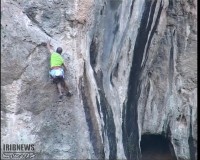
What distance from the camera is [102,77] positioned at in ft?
25.9

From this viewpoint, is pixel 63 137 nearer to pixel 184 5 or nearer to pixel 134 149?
pixel 134 149

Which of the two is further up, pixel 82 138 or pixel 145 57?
pixel 145 57

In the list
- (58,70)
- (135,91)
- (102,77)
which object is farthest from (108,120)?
(135,91)

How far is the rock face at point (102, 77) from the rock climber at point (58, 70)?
0.09 m

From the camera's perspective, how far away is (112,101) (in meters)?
7.95

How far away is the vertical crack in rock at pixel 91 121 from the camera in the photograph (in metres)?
7.08

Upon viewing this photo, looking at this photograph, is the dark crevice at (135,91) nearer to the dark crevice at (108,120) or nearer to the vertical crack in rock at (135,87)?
the vertical crack in rock at (135,87)

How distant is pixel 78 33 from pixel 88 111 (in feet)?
3.54

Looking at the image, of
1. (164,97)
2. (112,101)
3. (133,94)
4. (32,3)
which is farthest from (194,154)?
(32,3)
